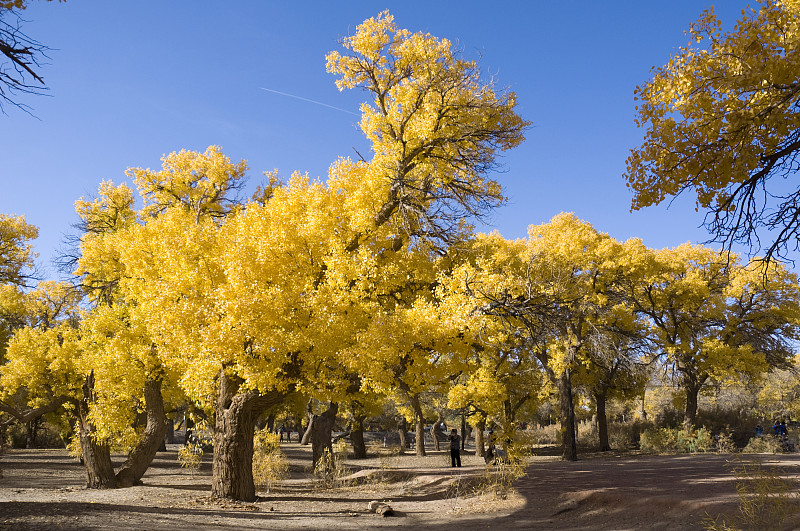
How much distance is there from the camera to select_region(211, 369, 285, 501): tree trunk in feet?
39.3

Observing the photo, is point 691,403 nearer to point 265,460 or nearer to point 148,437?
point 265,460

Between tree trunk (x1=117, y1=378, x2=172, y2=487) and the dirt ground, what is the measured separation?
0.77m

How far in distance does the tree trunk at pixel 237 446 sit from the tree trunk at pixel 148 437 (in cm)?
452

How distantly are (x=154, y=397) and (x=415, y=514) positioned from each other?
30.2ft

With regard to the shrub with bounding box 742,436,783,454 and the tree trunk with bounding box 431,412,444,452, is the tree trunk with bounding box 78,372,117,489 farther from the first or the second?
the shrub with bounding box 742,436,783,454

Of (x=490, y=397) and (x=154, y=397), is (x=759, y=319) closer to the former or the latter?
(x=490, y=397)

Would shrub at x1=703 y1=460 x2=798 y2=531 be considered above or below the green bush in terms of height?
above

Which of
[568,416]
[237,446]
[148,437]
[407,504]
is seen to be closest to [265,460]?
[237,446]

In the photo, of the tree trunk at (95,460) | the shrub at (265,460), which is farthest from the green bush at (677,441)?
the tree trunk at (95,460)

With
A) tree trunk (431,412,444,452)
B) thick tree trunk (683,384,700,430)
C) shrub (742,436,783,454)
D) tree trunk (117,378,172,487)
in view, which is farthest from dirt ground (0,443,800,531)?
tree trunk (431,412,444,452)

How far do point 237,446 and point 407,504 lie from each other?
4401 millimetres

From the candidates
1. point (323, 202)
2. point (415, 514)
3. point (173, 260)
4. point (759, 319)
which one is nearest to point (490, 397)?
point (415, 514)

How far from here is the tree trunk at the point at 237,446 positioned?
12.0 m

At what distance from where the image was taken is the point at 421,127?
40.1 feet
